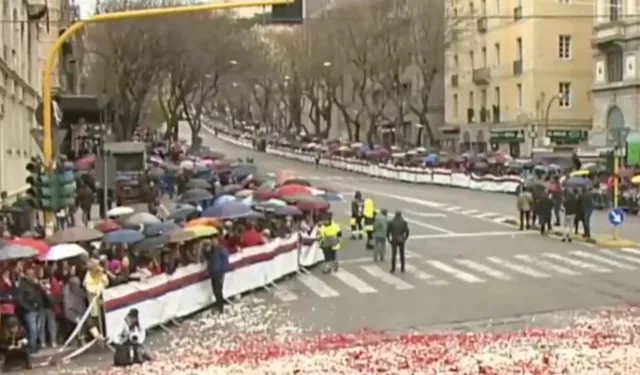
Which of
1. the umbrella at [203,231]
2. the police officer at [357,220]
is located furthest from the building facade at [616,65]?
the umbrella at [203,231]

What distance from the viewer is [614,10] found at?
71.8 metres

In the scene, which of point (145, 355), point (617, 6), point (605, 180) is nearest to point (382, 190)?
point (605, 180)

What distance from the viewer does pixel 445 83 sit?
99.8 metres

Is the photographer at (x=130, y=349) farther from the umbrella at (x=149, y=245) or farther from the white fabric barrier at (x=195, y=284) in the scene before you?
the umbrella at (x=149, y=245)

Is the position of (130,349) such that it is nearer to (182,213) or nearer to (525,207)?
(182,213)

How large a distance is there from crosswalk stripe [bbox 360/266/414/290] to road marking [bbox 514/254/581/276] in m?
4.10

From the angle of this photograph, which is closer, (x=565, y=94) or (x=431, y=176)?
(x=431, y=176)

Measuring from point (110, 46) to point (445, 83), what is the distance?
44.7 m

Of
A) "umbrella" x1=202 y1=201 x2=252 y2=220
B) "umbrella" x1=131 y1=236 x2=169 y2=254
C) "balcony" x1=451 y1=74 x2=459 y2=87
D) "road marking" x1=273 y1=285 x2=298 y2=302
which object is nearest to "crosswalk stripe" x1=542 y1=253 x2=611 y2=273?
"road marking" x1=273 y1=285 x2=298 y2=302

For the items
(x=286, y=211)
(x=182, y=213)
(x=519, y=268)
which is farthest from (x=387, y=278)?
(x=182, y=213)

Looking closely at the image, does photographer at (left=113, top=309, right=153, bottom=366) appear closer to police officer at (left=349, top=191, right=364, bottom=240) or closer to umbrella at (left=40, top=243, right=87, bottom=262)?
umbrella at (left=40, top=243, right=87, bottom=262)

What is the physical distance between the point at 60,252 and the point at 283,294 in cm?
691

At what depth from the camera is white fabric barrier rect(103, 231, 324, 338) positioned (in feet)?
65.8

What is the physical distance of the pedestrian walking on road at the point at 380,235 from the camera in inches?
1196
